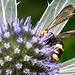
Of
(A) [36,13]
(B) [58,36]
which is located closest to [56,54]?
(B) [58,36]

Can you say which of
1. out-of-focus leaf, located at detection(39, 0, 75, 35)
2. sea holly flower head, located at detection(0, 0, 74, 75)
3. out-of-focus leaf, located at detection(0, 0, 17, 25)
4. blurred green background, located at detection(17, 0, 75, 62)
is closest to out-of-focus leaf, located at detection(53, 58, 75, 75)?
sea holly flower head, located at detection(0, 0, 74, 75)

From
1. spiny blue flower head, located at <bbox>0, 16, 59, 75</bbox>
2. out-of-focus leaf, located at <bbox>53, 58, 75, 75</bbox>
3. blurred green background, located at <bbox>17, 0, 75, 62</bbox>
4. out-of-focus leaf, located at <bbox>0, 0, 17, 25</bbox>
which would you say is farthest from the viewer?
blurred green background, located at <bbox>17, 0, 75, 62</bbox>

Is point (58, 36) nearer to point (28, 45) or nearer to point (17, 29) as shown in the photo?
point (28, 45)

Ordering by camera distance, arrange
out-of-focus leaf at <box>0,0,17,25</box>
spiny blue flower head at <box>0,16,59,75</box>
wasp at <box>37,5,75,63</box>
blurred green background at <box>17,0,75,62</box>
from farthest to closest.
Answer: blurred green background at <box>17,0,75,62</box> → out-of-focus leaf at <box>0,0,17,25</box> → wasp at <box>37,5,75,63</box> → spiny blue flower head at <box>0,16,59,75</box>

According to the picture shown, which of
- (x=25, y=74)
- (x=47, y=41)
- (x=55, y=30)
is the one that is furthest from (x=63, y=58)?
(x=25, y=74)

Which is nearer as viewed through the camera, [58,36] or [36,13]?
[58,36]

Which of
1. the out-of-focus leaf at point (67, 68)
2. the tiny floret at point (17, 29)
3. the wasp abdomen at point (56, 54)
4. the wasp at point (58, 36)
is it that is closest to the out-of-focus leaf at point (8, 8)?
the tiny floret at point (17, 29)

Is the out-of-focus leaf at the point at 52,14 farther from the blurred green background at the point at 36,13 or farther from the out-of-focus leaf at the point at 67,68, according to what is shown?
the blurred green background at the point at 36,13

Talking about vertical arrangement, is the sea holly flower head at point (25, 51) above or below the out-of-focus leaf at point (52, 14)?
below

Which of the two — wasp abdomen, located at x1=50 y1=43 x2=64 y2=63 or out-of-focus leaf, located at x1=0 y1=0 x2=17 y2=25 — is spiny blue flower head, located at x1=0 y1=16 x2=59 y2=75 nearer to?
wasp abdomen, located at x1=50 y1=43 x2=64 y2=63

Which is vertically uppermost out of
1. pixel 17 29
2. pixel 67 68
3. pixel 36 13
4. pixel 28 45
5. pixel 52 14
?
pixel 36 13
